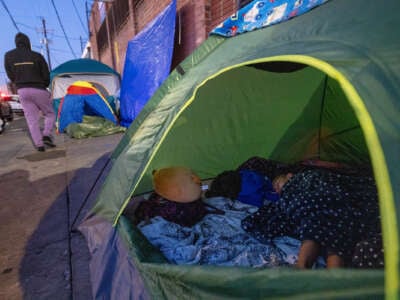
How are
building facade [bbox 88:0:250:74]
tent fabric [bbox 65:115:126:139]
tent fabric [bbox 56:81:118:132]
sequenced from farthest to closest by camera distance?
→ 1. tent fabric [bbox 56:81:118:132]
2. tent fabric [bbox 65:115:126:139]
3. building facade [bbox 88:0:250:74]

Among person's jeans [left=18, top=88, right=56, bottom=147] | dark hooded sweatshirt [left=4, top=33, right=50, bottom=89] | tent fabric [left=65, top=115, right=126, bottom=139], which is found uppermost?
dark hooded sweatshirt [left=4, top=33, right=50, bottom=89]

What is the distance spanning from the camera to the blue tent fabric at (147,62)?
4.07m

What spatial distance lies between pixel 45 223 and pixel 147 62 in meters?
3.12

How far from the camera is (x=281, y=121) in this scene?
7.61 ft

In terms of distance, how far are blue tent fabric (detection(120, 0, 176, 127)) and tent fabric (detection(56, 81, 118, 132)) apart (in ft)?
1.31

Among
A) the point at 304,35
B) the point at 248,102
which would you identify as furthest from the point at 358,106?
the point at 248,102

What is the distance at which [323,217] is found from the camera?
1.14 meters

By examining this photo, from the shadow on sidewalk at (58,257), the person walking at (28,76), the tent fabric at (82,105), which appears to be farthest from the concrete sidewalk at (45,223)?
the tent fabric at (82,105)

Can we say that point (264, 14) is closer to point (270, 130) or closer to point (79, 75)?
point (270, 130)

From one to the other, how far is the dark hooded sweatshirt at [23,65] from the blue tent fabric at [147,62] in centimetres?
141

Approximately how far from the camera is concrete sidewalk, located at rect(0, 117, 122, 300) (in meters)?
1.38

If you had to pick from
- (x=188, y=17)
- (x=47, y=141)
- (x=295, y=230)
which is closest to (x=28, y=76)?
(x=47, y=141)

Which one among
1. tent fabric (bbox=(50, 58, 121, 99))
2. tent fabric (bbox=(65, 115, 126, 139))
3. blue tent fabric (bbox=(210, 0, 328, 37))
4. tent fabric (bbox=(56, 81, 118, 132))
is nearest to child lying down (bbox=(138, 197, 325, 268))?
blue tent fabric (bbox=(210, 0, 328, 37))

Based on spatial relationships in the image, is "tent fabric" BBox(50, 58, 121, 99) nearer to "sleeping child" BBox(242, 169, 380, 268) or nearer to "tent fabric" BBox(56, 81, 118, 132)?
"tent fabric" BBox(56, 81, 118, 132)
